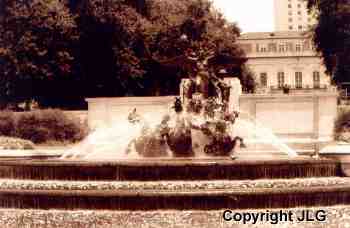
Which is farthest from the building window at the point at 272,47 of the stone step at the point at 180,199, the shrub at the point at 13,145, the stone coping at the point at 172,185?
the stone step at the point at 180,199

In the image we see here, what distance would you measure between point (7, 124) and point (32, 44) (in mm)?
8016

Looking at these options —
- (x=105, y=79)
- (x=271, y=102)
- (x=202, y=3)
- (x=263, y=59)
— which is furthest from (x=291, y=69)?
(x=271, y=102)

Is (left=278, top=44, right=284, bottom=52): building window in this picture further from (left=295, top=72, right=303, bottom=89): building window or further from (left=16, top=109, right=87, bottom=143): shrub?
(left=16, top=109, right=87, bottom=143): shrub

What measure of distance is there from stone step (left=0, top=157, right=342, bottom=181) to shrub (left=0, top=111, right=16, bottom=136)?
73.7 feet

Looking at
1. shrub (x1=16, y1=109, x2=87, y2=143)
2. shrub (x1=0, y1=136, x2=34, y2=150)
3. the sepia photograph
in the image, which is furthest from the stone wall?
shrub (x1=0, y1=136, x2=34, y2=150)

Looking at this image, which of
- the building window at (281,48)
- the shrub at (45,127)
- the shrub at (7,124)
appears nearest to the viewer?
the shrub at (45,127)

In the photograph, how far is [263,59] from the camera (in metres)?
125

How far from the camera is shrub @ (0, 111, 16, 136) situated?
39.3 m

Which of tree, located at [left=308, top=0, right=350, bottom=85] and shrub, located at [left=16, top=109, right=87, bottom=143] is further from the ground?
tree, located at [left=308, top=0, right=350, bottom=85]

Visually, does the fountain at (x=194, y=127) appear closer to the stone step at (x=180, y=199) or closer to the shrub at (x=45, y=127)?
the stone step at (x=180, y=199)

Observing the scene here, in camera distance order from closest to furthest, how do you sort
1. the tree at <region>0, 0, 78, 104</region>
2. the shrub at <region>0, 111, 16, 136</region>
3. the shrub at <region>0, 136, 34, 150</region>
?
the shrub at <region>0, 136, 34, 150</region> < the shrub at <region>0, 111, 16, 136</region> < the tree at <region>0, 0, 78, 104</region>

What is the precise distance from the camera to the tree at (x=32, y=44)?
4612 cm

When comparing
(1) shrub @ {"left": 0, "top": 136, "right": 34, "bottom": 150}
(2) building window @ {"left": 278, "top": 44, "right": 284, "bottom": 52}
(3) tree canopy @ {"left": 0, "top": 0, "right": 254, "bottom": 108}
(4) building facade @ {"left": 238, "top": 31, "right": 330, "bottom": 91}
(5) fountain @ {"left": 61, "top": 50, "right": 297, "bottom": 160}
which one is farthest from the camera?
(2) building window @ {"left": 278, "top": 44, "right": 284, "bottom": 52}

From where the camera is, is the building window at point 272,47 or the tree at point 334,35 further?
the building window at point 272,47
